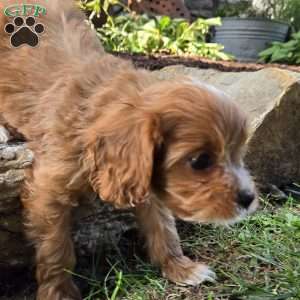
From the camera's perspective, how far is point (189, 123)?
2633 mm

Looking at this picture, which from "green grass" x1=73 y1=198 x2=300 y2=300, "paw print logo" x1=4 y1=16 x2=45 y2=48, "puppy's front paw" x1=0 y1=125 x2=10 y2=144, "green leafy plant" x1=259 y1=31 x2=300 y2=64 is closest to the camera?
"green grass" x1=73 y1=198 x2=300 y2=300

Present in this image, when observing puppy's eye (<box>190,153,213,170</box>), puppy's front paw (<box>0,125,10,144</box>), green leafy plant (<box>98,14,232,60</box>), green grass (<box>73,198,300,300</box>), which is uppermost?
puppy's eye (<box>190,153,213,170</box>)

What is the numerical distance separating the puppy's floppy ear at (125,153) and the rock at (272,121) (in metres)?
1.65

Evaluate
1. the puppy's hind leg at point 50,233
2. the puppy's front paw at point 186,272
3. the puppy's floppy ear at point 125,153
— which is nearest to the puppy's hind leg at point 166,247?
the puppy's front paw at point 186,272

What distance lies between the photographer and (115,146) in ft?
8.75

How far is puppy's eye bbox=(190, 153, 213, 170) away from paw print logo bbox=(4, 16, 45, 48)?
158 centimetres

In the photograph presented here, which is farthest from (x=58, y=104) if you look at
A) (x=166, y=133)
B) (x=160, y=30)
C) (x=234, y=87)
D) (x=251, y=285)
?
(x=160, y=30)

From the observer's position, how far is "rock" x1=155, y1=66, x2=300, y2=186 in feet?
14.3

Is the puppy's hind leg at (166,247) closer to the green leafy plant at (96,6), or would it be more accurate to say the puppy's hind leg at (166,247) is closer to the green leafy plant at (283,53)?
the green leafy plant at (96,6)

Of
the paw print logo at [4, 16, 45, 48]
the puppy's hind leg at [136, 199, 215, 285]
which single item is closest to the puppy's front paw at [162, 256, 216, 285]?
the puppy's hind leg at [136, 199, 215, 285]

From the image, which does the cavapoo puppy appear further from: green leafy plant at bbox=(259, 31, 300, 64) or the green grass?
green leafy plant at bbox=(259, 31, 300, 64)

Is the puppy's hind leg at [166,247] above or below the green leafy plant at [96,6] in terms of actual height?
below

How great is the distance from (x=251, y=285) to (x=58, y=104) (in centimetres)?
139

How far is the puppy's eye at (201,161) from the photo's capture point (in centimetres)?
263
